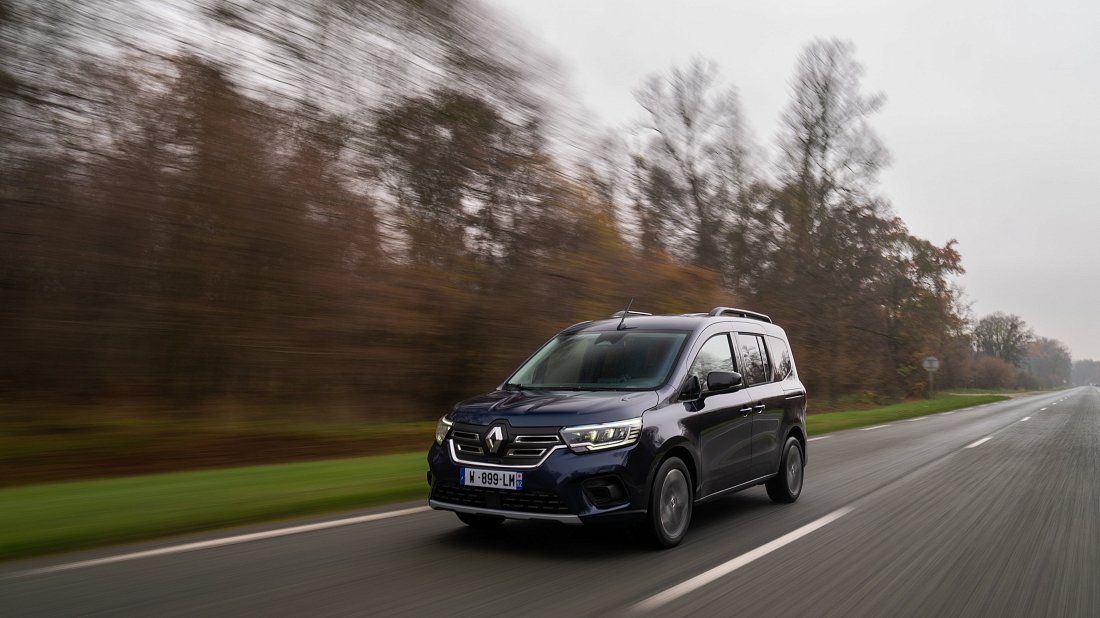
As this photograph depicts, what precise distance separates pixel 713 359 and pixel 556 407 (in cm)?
195

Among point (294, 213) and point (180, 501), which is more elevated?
point (294, 213)

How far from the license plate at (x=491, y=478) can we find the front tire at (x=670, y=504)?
3.19 ft

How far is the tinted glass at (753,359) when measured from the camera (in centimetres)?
795

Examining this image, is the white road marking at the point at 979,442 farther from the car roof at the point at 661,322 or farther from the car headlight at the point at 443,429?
the car headlight at the point at 443,429

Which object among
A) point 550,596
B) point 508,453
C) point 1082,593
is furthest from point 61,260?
point 1082,593

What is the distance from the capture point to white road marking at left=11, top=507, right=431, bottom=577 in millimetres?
5355

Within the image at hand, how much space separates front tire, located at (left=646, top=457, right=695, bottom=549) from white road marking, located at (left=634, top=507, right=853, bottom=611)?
1.67 ft

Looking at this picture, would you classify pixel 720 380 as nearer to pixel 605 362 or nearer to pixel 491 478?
pixel 605 362

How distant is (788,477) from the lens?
28.0 feet

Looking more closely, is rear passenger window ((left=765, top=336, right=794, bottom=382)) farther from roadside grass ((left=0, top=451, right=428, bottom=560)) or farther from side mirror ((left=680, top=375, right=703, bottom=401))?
roadside grass ((left=0, top=451, right=428, bottom=560))

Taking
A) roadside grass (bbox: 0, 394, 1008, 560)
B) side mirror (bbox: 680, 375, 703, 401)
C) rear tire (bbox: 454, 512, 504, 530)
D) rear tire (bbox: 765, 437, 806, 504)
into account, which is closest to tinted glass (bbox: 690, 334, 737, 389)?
side mirror (bbox: 680, 375, 703, 401)

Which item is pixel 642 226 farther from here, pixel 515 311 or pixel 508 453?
pixel 508 453

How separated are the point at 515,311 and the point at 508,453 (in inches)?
456

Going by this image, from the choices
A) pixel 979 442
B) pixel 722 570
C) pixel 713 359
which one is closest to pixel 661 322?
pixel 713 359
